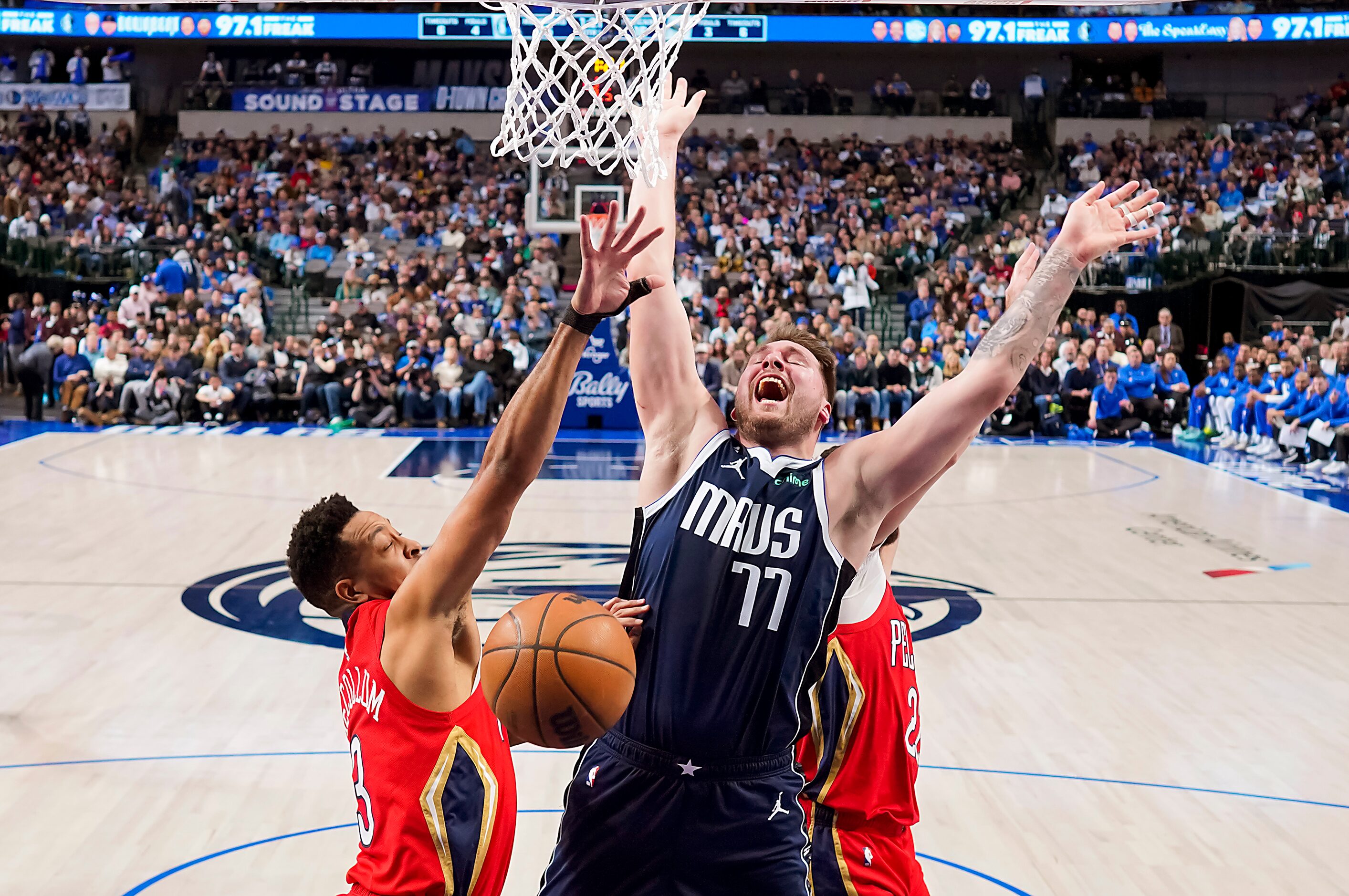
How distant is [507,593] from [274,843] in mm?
3423

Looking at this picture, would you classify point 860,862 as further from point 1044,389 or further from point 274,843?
point 1044,389

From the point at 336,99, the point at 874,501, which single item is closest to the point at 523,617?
the point at 874,501

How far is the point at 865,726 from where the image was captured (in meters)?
3.02

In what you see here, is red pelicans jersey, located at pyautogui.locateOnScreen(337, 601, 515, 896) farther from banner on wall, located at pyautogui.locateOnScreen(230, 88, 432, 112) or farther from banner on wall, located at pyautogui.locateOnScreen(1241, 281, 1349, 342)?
banner on wall, located at pyautogui.locateOnScreen(230, 88, 432, 112)

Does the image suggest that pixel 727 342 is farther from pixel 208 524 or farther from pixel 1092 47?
pixel 1092 47

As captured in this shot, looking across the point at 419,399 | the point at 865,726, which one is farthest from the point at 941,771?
the point at 419,399

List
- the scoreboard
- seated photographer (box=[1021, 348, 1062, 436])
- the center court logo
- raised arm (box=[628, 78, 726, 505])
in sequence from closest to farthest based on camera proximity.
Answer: raised arm (box=[628, 78, 726, 505]), the center court logo, seated photographer (box=[1021, 348, 1062, 436]), the scoreboard

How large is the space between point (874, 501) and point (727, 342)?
14450mm

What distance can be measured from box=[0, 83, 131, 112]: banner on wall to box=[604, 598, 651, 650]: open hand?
89.2 feet

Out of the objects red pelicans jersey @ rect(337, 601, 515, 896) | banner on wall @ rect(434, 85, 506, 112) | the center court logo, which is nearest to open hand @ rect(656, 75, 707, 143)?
red pelicans jersey @ rect(337, 601, 515, 896)

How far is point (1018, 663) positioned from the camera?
664cm

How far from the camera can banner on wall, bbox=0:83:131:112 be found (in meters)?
26.2

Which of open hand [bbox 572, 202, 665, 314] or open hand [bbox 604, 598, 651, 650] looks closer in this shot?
open hand [bbox 572, 202, 665, 314]

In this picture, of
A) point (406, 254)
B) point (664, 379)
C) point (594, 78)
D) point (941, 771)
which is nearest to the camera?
point (664, 379)
